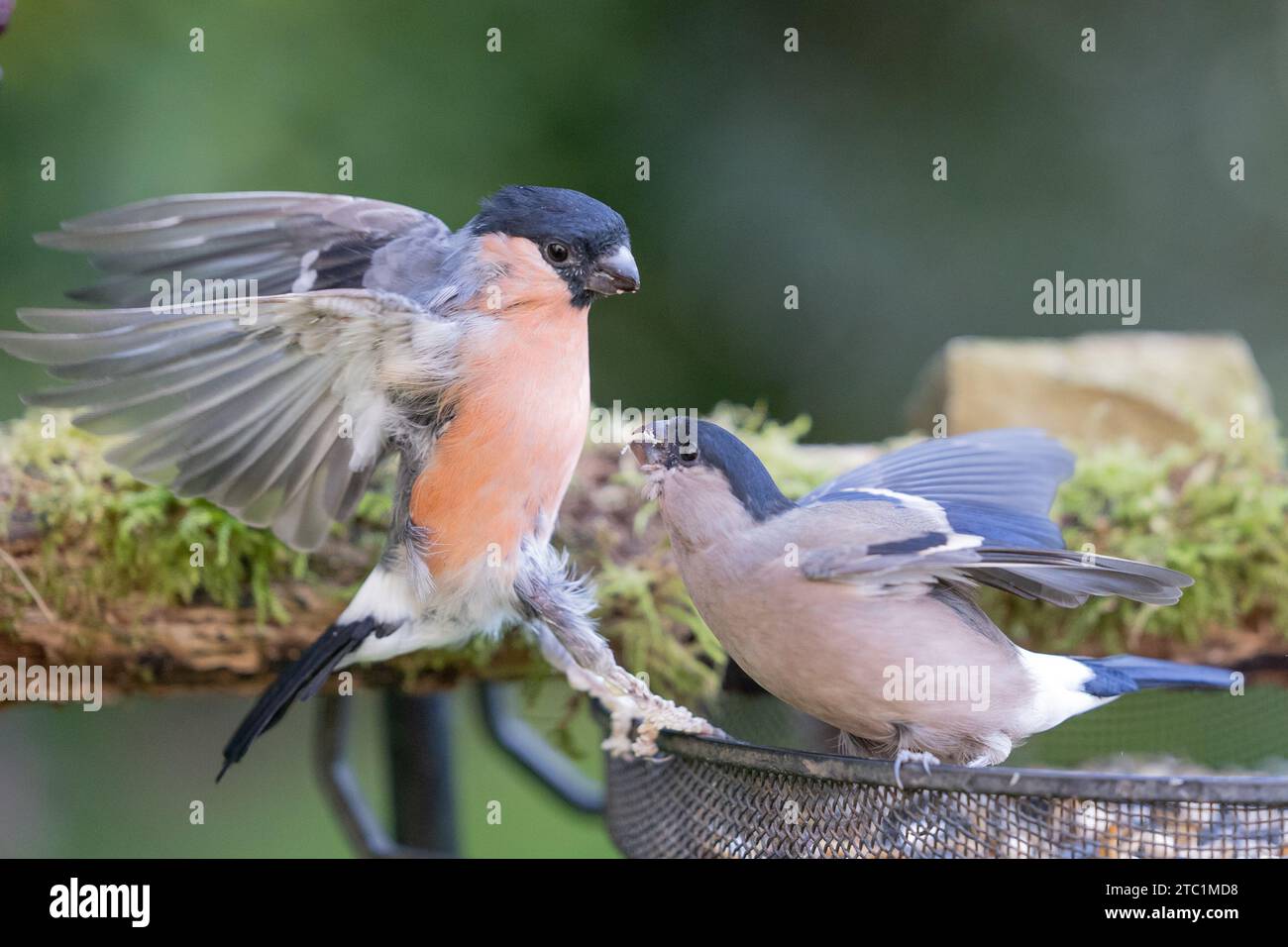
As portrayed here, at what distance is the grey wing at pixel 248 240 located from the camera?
216 centimetres

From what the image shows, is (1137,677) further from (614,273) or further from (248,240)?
(248,240)

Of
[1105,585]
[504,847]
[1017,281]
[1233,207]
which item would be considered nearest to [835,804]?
[1105,585]

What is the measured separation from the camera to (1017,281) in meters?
4.54

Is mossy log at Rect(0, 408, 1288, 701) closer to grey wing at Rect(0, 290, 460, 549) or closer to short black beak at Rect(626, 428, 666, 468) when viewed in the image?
grey wing at Rect(0, 290, 460, 549)

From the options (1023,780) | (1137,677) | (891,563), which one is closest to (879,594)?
(891,563)

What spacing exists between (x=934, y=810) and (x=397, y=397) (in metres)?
1.03

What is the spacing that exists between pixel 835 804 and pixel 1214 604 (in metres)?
1.22

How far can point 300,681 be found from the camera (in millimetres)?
1975

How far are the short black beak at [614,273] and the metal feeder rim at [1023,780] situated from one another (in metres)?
0.72

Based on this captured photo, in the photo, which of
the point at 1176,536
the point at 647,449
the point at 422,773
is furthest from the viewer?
the point at 422,773

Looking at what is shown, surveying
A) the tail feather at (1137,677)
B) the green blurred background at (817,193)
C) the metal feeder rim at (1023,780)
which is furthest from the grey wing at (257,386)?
the green blurred background at (817,193)

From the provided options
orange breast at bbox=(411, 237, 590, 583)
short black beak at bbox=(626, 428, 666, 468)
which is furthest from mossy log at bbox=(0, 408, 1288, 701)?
short black beak at bbox=(626, 428, 666, 468)

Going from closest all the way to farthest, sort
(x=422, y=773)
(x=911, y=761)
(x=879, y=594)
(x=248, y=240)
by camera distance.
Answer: (x=911, y=761)
(x=879, y=594)
(x=248, y=240)
(x=422, y=773)

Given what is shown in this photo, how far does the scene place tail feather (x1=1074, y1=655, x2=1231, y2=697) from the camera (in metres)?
1.88
